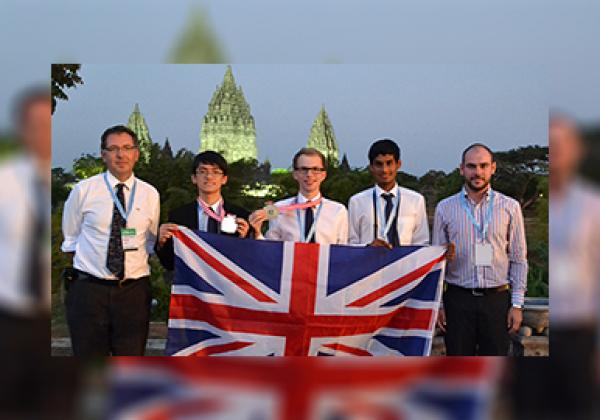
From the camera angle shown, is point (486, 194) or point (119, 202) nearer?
point (119, 202)

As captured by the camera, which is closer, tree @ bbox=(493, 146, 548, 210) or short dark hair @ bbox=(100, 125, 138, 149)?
short dark hair @ bbox=(100, 125, 138, 149)

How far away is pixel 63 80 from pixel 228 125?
2.68 ft

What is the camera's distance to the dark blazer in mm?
4223

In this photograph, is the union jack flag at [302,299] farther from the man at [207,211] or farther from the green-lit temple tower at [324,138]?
the green-lit temple tower at [324,138]

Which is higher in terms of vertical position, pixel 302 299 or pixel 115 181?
pixel 115 181

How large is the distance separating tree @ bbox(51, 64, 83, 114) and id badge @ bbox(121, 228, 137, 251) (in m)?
0.68

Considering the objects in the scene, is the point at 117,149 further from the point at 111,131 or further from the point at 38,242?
the point at 38,242

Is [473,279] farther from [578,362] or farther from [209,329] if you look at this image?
[209,329]

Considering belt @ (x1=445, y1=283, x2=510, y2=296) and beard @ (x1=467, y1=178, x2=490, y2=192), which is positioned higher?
beard @ (x1=467, y1=178, x2=490, y2=192)

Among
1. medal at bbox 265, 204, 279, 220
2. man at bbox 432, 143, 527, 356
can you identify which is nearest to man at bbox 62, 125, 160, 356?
medal at bbox 265, 204, 279, 220

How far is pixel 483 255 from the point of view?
4.25m

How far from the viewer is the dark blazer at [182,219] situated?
4223 millimetres

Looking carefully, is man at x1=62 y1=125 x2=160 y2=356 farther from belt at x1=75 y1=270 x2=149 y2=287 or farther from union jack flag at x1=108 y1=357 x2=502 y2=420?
union jack flag at x1=108 y1=357 x2=502 y2=420

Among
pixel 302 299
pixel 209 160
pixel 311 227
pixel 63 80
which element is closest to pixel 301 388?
A: pixel 302 299
